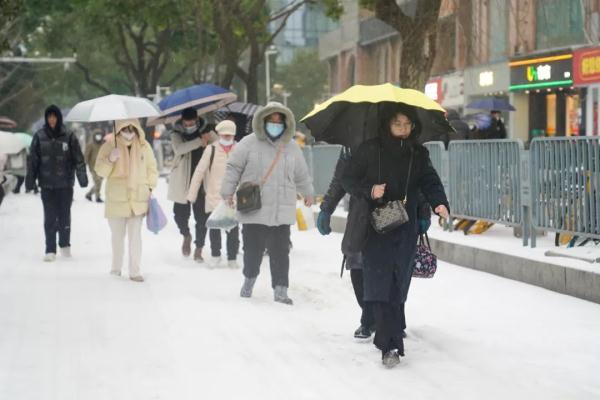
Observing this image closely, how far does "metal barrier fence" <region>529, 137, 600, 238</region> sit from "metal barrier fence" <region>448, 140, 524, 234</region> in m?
0.52

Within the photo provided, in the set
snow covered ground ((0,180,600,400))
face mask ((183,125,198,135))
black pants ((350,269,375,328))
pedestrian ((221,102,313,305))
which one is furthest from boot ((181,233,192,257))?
black pants ((350,269,375,328))

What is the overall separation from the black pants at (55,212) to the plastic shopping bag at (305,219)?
14.2 feet

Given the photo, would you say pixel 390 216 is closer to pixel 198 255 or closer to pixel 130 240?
pixel 130 240

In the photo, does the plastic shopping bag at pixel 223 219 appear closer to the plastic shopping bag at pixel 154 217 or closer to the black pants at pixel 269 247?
the plastic shopping bag at pixel 154 217

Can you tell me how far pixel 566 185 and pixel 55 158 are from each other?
6118mm

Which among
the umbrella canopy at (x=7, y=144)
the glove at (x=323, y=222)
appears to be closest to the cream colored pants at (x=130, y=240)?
the umbrella canopy at (x=7, y=144)

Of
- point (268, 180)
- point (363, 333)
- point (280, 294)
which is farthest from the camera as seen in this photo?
point (268, 180)

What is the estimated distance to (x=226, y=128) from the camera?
1427cm

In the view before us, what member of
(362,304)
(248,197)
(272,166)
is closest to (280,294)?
(248,197)

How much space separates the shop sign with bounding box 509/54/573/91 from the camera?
35.2 metres

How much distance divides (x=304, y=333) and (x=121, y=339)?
50.5 inches

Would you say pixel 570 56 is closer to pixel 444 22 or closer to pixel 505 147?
pixel 444 22

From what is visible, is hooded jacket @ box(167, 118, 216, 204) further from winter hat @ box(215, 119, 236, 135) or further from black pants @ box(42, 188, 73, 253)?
black pants @ box(42, 188, 73, 253)

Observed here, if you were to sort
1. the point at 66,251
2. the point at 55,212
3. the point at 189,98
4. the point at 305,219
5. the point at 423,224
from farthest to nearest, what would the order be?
the point at 305,219 → the point at 189,98 → the point at 66,251 → the point at 55,212 → the point at 423,224
